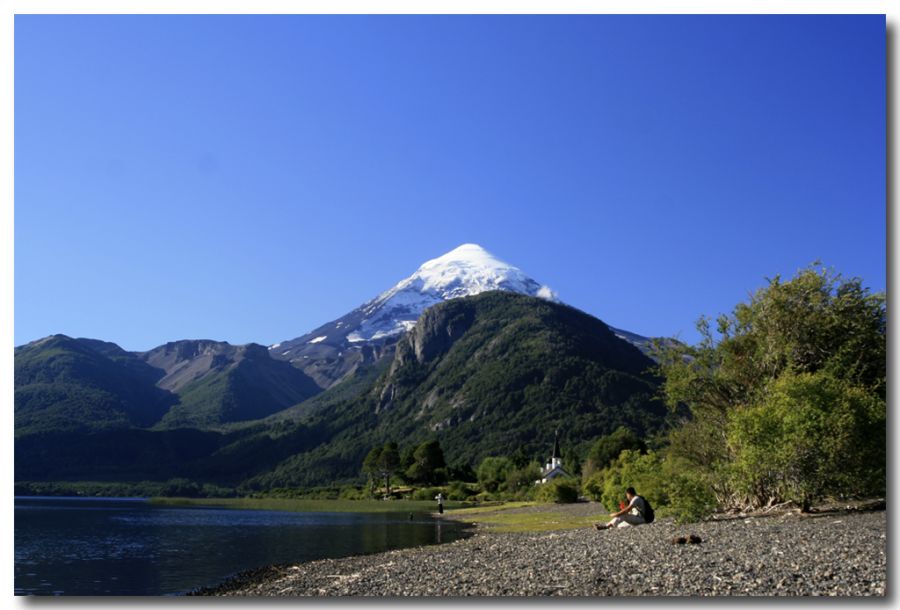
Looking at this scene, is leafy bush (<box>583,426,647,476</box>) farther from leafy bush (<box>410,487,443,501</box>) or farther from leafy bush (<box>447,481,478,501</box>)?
leafy bush (<box>410,487,443,501</box>)

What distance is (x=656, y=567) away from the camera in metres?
18.7

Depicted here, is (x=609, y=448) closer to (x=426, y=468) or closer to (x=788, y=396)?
(x=426, y=468)

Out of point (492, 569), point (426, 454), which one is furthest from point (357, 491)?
point (492, 569)

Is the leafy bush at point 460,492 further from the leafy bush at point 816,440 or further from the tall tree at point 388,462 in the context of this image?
the leafy bush at point 816,440

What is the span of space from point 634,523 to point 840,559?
1405 cm

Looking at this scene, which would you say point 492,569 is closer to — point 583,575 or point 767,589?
point 583,575

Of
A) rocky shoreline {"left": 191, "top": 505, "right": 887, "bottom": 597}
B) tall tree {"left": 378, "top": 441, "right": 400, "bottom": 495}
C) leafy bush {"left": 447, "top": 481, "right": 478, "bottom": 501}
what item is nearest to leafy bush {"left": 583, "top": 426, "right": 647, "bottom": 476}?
leafy bush {"left": 447, "top": 481, "right": 478, "bottom": 501}

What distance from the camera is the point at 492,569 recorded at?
70.7 feet

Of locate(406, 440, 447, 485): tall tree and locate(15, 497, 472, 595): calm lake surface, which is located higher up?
locate(406, 440, 447, 485): tall tree

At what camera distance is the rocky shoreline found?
15961 mm

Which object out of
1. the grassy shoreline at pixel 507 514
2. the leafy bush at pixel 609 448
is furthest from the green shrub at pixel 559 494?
the leafy bush at pixel 609 448

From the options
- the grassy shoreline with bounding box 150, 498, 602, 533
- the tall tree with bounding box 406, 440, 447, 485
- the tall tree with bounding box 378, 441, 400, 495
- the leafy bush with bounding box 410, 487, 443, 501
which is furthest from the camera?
the tall tree with bounding box 378, 441, 400, 495

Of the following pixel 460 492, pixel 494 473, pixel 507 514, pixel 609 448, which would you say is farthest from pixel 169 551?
pixel 494 473

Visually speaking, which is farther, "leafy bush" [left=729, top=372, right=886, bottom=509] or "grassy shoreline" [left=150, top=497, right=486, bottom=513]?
"grassy shoreline" [left=150, top=497, right=486, bottom=513]
